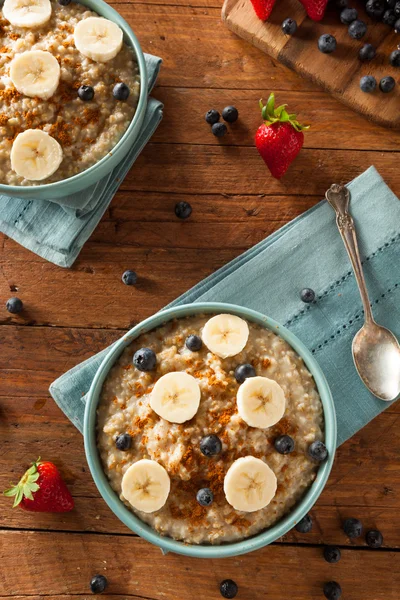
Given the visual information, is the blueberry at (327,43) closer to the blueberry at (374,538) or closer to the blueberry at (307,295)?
the blueberry at (307,295)

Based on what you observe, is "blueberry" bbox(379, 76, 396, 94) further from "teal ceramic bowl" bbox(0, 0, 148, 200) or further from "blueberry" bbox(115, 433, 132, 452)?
"blueberry" bbox(115, 433, 132, 452)

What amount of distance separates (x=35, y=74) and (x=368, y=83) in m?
1.47

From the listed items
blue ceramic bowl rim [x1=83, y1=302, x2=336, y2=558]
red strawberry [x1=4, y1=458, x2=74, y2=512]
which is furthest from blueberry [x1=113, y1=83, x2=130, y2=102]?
red strawberry [x1=4, y1=458, x2=74, y2=512]

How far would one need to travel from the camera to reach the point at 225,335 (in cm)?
250

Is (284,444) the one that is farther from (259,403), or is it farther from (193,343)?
(193,343)

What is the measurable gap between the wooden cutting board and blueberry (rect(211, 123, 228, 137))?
43 cm

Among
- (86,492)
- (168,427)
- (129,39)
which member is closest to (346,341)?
(168,427)

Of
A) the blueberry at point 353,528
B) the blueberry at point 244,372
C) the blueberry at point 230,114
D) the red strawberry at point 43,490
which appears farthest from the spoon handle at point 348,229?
the red strawberry at point 43,490

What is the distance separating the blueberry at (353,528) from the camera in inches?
115

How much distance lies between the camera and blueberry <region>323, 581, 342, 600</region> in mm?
2926

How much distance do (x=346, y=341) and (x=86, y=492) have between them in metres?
1.35

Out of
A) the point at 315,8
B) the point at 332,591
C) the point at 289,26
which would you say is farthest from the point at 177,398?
the point at 315,8

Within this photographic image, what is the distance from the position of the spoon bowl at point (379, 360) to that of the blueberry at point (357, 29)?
4.34 ft

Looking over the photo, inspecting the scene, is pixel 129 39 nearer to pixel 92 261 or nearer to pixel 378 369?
pixel 92 261
